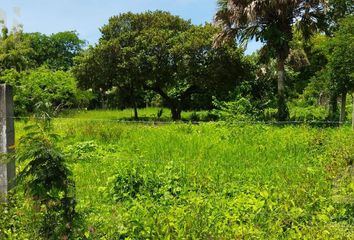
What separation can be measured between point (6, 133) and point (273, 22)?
663 inches

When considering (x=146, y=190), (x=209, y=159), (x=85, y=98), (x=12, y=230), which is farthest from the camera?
(x=85, y=98)

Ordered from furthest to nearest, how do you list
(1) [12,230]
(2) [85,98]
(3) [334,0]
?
1. (2) [85,98]
2. (3) [334,0]
3. (1) [12,230]

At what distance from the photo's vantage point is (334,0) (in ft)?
70.0

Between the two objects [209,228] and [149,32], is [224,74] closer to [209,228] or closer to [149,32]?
[149,32]

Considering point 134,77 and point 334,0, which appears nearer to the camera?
point 334,0

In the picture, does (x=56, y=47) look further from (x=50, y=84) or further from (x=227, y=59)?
(x=227, y=59)

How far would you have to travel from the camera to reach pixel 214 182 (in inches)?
255

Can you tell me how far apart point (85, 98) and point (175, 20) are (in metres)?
12.9

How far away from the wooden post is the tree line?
11.5 meters

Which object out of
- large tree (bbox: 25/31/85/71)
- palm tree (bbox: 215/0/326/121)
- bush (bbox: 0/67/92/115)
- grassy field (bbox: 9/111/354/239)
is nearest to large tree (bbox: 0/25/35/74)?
bush (bbox: 0/67/92/115)

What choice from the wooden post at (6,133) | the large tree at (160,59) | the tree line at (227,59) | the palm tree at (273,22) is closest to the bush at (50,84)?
the tree line at (227,59)

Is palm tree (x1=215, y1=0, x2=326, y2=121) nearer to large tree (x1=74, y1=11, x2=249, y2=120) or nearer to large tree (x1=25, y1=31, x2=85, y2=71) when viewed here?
large tree (x1=74, y1=11, x2=249, y2=120)

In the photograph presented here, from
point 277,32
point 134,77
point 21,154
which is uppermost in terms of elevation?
point 277,32

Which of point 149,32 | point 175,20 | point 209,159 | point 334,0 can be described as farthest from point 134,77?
point 209,159
